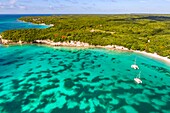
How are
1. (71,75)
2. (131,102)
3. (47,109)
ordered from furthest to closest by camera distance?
1. (71,75)
2. (131,102)
3. (47,109)

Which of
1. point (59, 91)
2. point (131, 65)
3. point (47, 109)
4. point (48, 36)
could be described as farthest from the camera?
point (48, 36)

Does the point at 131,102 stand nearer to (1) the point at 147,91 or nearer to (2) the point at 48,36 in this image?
(1) the point at 147,91

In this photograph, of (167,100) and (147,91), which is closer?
(167,100)

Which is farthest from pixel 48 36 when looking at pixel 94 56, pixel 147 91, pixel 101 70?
pixel 147 91

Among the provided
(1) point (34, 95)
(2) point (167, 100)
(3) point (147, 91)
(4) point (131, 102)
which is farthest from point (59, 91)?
(2) point (167, 100)
